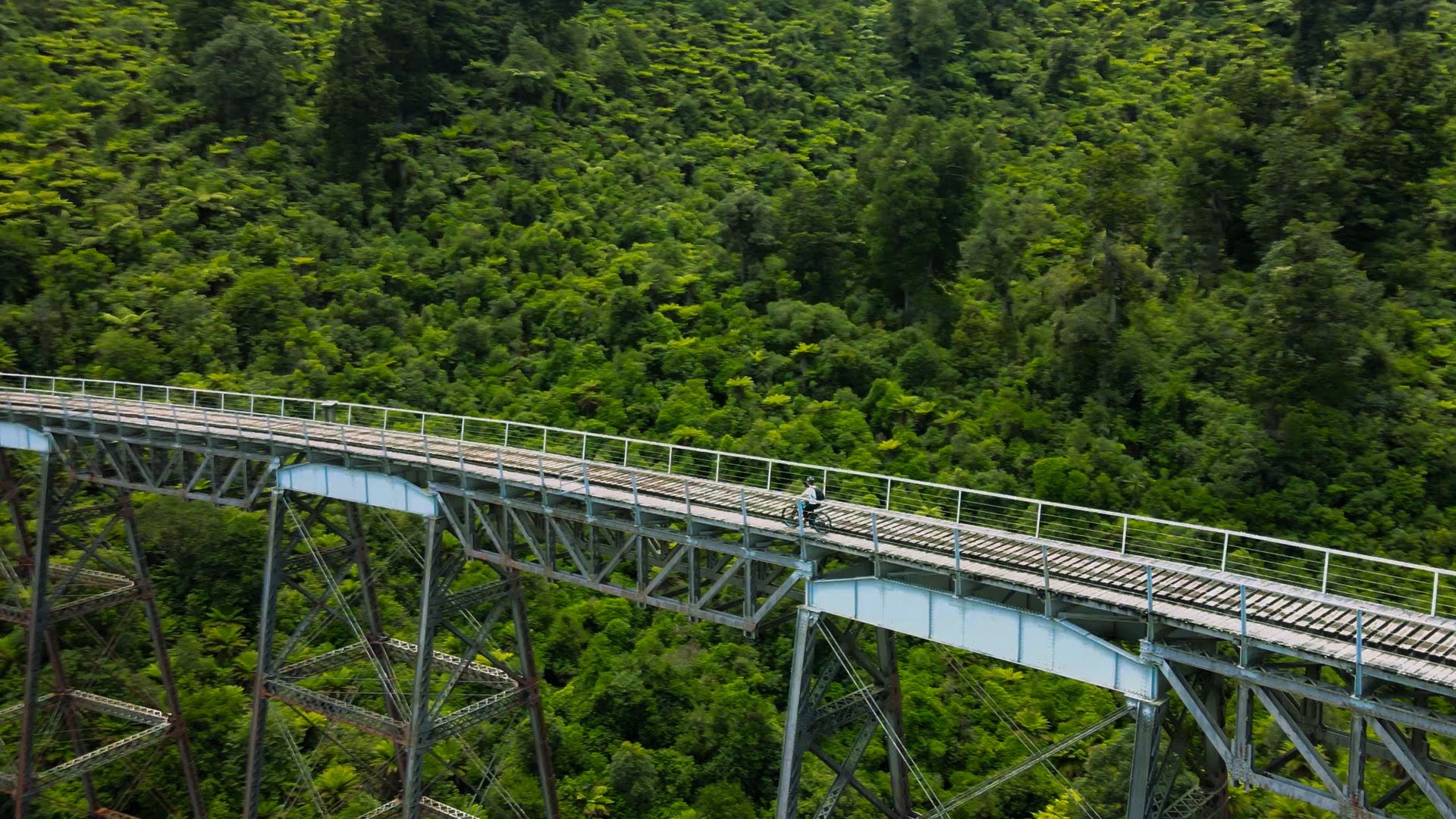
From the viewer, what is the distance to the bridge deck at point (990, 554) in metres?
9.73

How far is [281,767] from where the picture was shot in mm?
22625

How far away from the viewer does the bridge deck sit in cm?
973

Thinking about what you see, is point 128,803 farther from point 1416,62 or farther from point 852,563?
point 1416,62

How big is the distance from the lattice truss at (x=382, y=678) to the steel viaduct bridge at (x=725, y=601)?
90mm

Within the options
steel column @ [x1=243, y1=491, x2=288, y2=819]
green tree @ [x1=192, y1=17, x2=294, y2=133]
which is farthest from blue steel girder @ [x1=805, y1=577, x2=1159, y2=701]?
green tree @ [x1=192, y1=17, x2=294, y2=133]

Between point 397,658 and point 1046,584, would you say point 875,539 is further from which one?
point 397,658

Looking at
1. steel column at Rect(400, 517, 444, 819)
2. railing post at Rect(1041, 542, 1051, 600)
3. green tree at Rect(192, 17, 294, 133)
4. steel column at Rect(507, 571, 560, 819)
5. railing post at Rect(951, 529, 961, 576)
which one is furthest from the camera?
green tree at Rect(192, 17, 294, 133)

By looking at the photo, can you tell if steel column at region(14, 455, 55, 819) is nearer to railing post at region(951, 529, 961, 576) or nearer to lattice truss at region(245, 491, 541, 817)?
lattice truss at region(245, 491, 541, 817)

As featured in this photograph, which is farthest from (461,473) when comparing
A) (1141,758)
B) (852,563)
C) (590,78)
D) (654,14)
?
(654,14)

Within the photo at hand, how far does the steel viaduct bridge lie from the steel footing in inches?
3.2

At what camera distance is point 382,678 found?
58.6ft

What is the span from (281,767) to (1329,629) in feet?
72.0

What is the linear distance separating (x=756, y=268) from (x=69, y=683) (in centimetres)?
2503

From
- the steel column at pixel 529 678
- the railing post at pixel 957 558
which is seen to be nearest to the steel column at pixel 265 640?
the steel column at pixel 529 678
